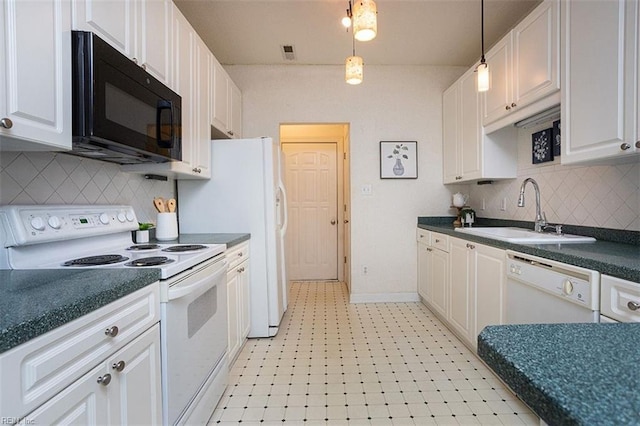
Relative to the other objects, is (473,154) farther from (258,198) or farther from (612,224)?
(258,198)

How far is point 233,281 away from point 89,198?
3.23 feet

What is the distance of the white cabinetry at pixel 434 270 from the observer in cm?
270

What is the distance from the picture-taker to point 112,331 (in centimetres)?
90

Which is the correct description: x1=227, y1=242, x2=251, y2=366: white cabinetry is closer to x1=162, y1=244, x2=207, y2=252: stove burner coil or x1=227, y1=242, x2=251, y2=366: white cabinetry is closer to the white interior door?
x1=162, y1=244, x2=207, y2=252: stove burner coil

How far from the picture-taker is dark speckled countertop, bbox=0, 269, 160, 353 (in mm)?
650

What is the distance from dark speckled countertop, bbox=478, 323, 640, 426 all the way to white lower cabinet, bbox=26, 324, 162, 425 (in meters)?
0.95

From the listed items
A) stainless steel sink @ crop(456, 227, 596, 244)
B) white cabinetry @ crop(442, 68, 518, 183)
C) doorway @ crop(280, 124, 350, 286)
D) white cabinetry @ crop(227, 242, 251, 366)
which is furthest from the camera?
doorway @ crop(280, 124, 350, 286)

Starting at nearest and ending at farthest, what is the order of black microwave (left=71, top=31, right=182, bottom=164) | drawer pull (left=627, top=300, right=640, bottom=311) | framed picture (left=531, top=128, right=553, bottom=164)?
1. drawer pull (left=627, top=300, right=640, bottom=311)
2. black microwave (left=71, top=31, right=182, bottom=164)
3. framed picture (left=531, top=128, right=553, bottom=164)

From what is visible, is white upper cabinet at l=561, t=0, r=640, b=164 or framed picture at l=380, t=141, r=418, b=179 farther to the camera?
framed picture at l=380, t=141, r=418, b=179

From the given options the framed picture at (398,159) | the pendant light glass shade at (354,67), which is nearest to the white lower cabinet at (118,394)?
the pendant light glass shade at (354,67)

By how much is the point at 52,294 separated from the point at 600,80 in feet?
7.72

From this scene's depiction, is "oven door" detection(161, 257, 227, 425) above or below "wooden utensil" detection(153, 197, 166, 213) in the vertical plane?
below

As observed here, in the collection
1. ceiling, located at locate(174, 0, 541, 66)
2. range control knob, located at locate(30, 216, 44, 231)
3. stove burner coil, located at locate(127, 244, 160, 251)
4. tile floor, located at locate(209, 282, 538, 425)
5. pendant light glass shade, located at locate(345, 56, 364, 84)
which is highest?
ceiling, located at locate(174, 0, 541, 66)

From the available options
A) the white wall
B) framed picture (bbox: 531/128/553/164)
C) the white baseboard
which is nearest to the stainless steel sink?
framed picture (bbox: 531/128/553/164)
